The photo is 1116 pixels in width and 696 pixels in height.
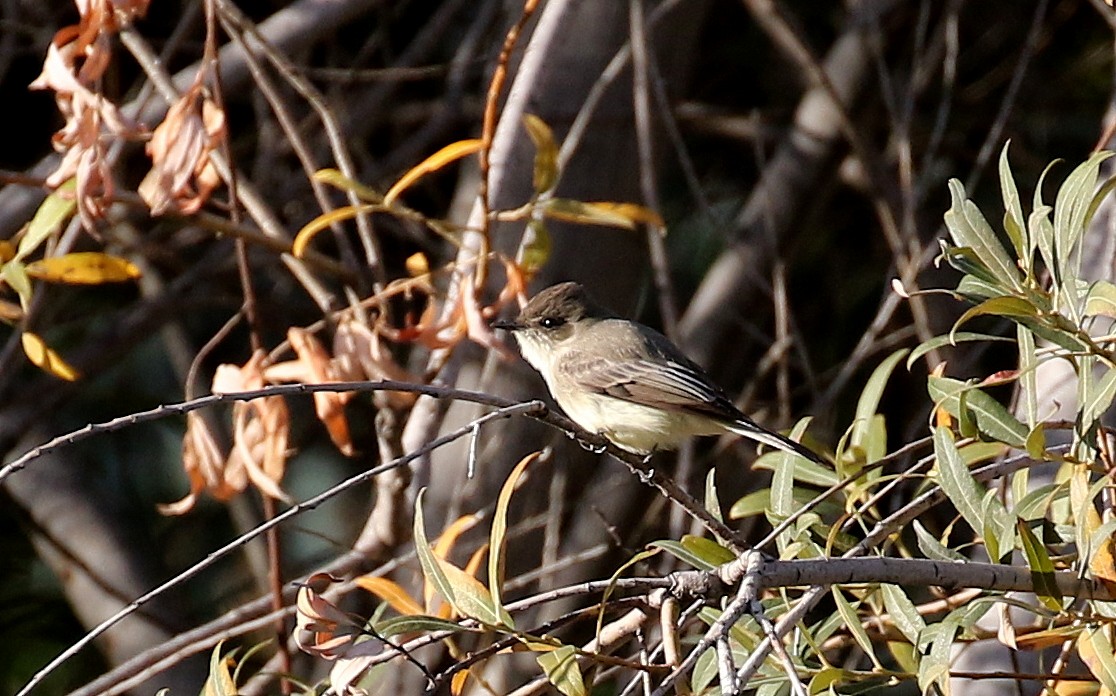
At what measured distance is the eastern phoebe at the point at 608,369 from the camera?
382cm

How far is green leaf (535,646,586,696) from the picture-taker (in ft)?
6.01

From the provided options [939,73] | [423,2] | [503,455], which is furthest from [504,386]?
[939,73]

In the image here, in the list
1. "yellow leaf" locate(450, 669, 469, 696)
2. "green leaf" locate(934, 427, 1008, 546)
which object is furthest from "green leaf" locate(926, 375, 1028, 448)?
"yellow leaf" locate(450, 669, 469, 696)

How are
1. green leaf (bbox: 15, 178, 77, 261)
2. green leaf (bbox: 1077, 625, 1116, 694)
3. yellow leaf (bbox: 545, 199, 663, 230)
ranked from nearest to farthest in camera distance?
green leaf (bbox: 1077, 625, 1116, 694)
green leaf (bbox: 15, 178, 77, 261)
yellow leaf (bbox: 545, 199, 663, 230)

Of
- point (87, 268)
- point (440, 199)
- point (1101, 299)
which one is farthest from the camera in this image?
point (440, 199)

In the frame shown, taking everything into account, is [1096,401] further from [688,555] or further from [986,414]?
[688,555]

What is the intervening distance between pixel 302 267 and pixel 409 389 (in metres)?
1.87

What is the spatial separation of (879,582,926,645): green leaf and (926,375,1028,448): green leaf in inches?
10.4

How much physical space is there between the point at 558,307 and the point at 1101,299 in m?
2.20

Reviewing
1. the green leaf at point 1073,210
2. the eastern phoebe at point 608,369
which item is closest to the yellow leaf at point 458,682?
the green leaf at point 1073,210

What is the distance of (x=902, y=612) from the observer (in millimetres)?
2104

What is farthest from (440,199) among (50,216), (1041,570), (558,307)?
(1041,570)

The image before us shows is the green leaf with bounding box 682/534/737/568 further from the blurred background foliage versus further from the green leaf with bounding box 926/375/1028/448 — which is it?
the blurred background foliage

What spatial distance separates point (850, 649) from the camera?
4020mm
